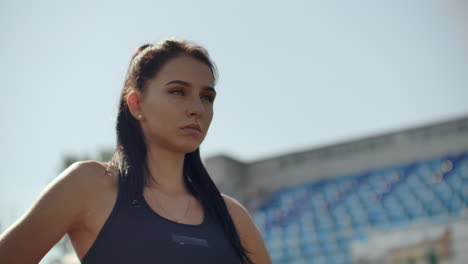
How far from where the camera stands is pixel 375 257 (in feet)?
32.0

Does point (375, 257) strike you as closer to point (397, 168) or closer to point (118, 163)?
point (397, 168)

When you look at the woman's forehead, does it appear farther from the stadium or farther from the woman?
the stadium

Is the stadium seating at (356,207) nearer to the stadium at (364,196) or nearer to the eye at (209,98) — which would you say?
the stadium at (364,196)

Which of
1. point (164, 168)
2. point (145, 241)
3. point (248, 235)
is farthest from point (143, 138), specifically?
point (248, 235)

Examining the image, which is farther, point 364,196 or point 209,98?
point 364,196

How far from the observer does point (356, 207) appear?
12.4 m

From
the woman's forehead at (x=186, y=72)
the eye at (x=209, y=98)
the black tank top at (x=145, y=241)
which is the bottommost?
the black tank top at (x=145, y=241)

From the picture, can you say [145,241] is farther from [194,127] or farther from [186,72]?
[186,72]

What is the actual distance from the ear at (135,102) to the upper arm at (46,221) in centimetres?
35

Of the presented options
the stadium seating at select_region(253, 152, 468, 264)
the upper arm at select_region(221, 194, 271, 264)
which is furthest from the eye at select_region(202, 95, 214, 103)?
the stadium seating at select_region(253, 152, 468, 264)

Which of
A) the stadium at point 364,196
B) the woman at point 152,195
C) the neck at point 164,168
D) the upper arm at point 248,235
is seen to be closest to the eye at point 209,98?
the woman at point 152,195

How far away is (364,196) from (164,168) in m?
11.2

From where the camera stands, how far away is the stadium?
9638 mm

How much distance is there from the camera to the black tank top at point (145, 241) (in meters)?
1.81
